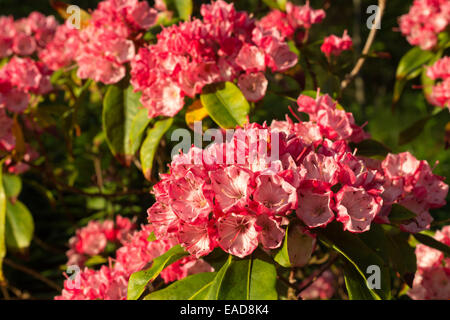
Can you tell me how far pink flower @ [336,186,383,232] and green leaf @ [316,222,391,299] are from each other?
5cm

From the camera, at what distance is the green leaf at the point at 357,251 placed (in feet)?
2.89

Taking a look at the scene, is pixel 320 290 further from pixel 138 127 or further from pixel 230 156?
pixel 230 156

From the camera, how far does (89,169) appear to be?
8.69 ft

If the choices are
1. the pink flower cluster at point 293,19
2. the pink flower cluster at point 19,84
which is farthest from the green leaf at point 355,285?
the pink flower cluster at point 19,84

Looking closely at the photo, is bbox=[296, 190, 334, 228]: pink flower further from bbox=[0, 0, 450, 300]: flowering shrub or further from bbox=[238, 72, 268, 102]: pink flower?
bbox=[238, 72, 268, 102]: pink flower

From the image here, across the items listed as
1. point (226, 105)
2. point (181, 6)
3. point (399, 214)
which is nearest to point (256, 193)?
point (399, 214)

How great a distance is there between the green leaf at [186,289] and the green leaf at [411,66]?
1.52 m

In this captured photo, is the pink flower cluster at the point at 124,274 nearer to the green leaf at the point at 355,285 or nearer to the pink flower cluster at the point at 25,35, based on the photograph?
the green leaf at the point at 355,285

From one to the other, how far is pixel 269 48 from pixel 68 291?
2.80ft

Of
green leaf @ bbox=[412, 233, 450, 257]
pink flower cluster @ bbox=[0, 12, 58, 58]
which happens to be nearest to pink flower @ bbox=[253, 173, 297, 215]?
green leaf @ bbox=[412, 233, 450, 257]

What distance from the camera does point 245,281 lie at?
83cm

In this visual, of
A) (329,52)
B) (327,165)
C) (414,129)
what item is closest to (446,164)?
(414,129)

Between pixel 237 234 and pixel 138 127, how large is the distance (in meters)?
0.63

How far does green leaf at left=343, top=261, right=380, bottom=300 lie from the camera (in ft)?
2.84
